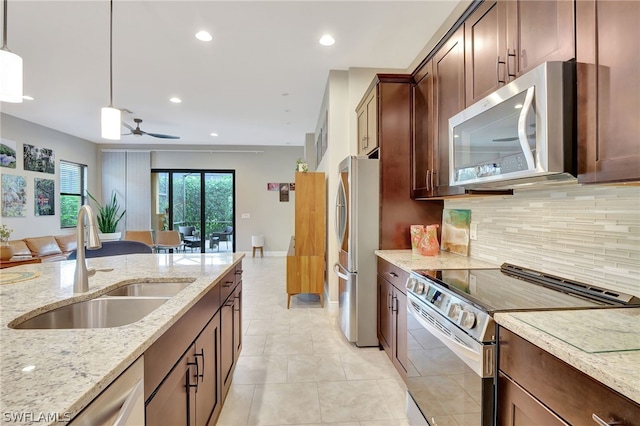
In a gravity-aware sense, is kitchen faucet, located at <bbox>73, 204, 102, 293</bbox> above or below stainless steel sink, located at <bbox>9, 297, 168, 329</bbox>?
above

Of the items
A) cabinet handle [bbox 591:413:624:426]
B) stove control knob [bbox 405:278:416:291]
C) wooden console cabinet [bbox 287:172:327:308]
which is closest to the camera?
cabinet handle [bbox 591:413:624:426]

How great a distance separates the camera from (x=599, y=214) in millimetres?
1340

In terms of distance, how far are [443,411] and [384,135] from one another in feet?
6.66

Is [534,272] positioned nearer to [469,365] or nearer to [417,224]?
[469,365]

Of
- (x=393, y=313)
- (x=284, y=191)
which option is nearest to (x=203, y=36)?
(x=393, y=313)

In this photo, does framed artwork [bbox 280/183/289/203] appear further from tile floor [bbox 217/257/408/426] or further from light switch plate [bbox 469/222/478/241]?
light switch plate [bbox 469/222/478/241]

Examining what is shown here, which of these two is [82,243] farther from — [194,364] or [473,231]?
[473,231]

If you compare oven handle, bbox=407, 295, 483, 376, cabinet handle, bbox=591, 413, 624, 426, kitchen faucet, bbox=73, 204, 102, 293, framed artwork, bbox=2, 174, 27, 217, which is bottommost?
oven handle, bbox=407, 295, 483, 376

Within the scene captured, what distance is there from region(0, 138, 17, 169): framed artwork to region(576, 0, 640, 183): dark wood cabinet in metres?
7.51

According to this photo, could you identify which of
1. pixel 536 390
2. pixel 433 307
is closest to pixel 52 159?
pixel 433 307

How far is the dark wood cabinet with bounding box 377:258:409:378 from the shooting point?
6.72ft

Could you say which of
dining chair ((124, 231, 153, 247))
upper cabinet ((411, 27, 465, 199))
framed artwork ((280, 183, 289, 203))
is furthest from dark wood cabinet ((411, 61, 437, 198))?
framed artwork ((280, 183, 289, 203))

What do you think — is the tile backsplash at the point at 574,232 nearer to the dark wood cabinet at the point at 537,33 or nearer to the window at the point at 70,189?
the dark wood cabinet at the point at 537,33

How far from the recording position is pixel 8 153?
5266mm
